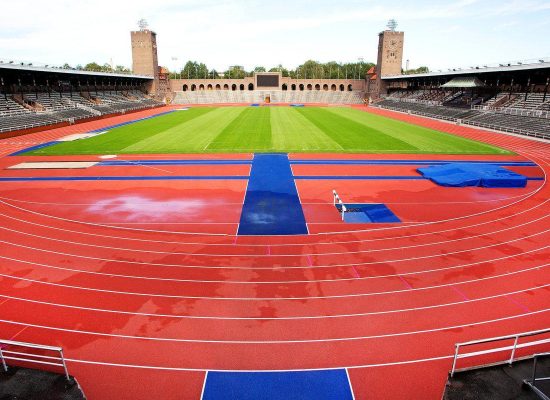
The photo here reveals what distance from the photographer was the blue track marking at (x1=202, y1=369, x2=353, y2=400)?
21.6 ft

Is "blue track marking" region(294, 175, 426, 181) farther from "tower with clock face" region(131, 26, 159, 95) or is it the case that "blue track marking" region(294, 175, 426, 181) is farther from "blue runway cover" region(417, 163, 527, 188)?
"tower with clock face" region(131, 26, 159, 95)

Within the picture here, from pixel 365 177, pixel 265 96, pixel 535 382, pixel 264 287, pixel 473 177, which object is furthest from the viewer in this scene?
pixel 265 96

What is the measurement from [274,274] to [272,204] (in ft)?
20.7

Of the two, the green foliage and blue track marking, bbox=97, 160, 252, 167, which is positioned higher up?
the green foliage

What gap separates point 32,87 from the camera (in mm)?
50250

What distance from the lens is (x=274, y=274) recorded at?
34.9 ft

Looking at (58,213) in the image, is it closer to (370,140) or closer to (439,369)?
(439,369)

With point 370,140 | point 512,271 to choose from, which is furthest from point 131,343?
→ point 370,140

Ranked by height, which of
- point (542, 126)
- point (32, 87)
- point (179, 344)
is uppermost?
point (32, 87)

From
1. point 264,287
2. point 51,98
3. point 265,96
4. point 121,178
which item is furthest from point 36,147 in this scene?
point 265,96

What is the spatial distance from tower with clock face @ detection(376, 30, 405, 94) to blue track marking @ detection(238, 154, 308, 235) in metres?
72.2

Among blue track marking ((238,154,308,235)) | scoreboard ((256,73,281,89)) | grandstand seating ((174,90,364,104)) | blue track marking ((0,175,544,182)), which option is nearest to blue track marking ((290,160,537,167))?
blue track marking ((238,154,308,235))

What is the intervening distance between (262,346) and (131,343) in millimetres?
2791

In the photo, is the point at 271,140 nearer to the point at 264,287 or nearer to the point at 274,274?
the point at 274,274
